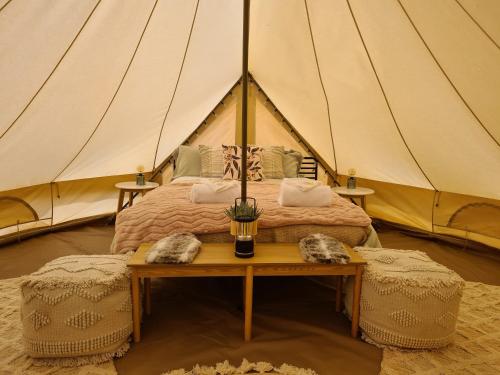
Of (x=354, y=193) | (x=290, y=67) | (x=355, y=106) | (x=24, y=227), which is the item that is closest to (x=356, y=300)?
(x=354, y=193)

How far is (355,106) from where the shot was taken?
3.40 meters

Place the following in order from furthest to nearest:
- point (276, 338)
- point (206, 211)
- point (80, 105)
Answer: point (80, 105) → point (206, 211) → point (276, 338)

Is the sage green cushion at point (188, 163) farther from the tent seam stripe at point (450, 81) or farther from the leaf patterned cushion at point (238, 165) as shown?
the tent seam stripe at point (450, 81)

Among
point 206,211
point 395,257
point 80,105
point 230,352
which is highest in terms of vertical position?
point 80,105

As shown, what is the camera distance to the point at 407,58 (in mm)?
2666

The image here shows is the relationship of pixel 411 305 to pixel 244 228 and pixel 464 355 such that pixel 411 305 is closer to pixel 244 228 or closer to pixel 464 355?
pixel 464 355

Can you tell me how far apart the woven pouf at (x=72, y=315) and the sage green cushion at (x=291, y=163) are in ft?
7.75

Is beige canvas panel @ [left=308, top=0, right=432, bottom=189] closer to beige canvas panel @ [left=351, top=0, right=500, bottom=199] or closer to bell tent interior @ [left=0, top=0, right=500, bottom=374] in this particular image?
bell tent interior @ [left=0, top=0, right=500, bottom=374]

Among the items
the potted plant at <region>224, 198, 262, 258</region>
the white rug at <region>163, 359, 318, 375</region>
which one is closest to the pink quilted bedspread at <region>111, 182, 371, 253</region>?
the potted plant at <region>224, 198, 262, 258</region>

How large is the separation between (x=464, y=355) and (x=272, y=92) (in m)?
3.11

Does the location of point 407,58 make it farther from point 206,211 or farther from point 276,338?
point 276,338

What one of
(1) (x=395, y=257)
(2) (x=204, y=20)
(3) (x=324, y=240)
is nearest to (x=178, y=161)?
(2) (x=204, y=20)

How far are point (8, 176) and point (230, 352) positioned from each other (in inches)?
95.7

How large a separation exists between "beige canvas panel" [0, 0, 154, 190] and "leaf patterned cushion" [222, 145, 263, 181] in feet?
4.00
